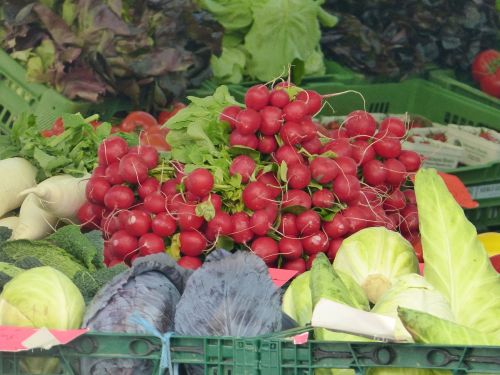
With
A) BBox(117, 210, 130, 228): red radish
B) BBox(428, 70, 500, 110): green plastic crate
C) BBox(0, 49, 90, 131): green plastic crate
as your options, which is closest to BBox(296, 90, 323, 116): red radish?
BBox(117, 210, 130, 228): red radish

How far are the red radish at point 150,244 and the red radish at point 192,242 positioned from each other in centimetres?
7

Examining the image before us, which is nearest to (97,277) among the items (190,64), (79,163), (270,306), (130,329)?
(130,329)

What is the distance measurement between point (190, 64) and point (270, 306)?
3.31 metres

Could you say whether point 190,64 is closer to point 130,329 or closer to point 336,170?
point 336,170

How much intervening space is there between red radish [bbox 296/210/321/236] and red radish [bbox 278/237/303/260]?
0.04 m

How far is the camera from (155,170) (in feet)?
11.0

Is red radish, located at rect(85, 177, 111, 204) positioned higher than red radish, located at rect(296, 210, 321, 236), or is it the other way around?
red radish, located at rect(296, 210, 321, 236)

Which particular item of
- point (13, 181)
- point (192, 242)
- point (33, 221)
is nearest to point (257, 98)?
point (192, 242)

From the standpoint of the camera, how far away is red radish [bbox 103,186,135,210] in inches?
131

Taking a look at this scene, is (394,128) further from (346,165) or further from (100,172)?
(100,172)

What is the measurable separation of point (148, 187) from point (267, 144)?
1.37 feet

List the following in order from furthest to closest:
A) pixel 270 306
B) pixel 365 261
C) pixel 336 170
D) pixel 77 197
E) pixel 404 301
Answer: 1. pixel 77 197
2. pixel 336 170
3. pixel 365 261
4. pixel 270 306
5. pixel 404 301

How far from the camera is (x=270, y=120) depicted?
3213mm

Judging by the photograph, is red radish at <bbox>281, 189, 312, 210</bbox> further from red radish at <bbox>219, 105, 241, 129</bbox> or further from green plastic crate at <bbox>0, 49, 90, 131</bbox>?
green plastic crate at <bbox>0, 49, 90, 131</bbox>
